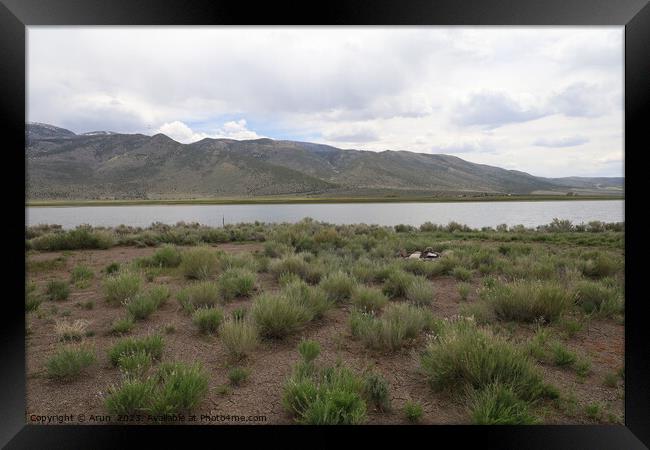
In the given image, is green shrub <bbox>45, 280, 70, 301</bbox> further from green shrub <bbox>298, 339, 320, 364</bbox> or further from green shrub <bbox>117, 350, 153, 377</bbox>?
green shrub <bbox>298, 339, 320, 364</bbox>

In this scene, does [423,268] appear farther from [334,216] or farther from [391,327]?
[334,216]

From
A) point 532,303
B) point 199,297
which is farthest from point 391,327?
point 199,297

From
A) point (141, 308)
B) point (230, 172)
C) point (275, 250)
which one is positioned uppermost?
point (230, 172)

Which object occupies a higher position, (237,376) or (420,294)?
(420,294)

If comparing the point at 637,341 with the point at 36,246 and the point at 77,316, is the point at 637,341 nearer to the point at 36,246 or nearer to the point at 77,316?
the point at 77,316

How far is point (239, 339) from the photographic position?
3172mm

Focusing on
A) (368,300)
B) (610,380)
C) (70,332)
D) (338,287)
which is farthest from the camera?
(338,287)

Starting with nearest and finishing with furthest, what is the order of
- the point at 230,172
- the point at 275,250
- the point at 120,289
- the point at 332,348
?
the point at 332,348
the point at 120,289
the point at 275,250
the point at 230,172

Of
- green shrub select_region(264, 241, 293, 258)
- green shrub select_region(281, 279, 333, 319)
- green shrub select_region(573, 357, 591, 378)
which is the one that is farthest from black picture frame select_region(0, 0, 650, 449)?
green shrub select_region(264, 241, 293, 258)

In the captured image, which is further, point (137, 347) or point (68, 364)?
point (137, 347)

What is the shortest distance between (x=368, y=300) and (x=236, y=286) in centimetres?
214

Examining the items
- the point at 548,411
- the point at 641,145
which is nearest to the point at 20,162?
the point at 548,411

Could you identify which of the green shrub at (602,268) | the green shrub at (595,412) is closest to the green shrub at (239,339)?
the green shrub at (595,412)

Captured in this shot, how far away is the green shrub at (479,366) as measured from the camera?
2.52 metres
